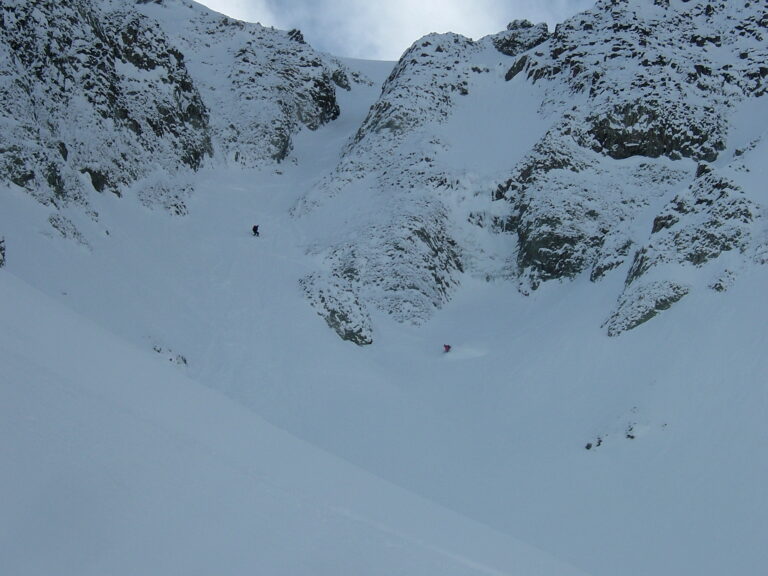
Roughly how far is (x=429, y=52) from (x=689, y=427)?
111 ft

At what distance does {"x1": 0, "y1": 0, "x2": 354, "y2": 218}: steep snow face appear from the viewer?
2159 centimetres

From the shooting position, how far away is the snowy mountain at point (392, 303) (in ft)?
12.8

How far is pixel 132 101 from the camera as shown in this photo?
29.1 meters

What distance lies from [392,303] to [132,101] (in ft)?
54.1

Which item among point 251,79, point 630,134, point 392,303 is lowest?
point 392,303

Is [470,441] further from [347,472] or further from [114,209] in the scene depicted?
[114,209]

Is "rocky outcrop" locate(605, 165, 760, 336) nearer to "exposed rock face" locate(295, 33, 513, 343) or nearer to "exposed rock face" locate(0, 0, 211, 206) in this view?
"exposed rock face" locate(295, 33, 513, 343)

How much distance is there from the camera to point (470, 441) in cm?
1667

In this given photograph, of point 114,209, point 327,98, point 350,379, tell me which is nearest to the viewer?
point 350,379

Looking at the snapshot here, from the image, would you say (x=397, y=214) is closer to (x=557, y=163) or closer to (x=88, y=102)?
(x=557, y=163)

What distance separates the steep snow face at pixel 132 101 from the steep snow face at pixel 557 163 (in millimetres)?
6907

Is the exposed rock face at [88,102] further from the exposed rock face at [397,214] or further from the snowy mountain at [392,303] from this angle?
the exposed rock face at [397,214]

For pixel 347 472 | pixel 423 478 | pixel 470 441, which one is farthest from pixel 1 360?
pixel 470 441

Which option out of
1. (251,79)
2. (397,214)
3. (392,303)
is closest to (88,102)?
(397,214)
